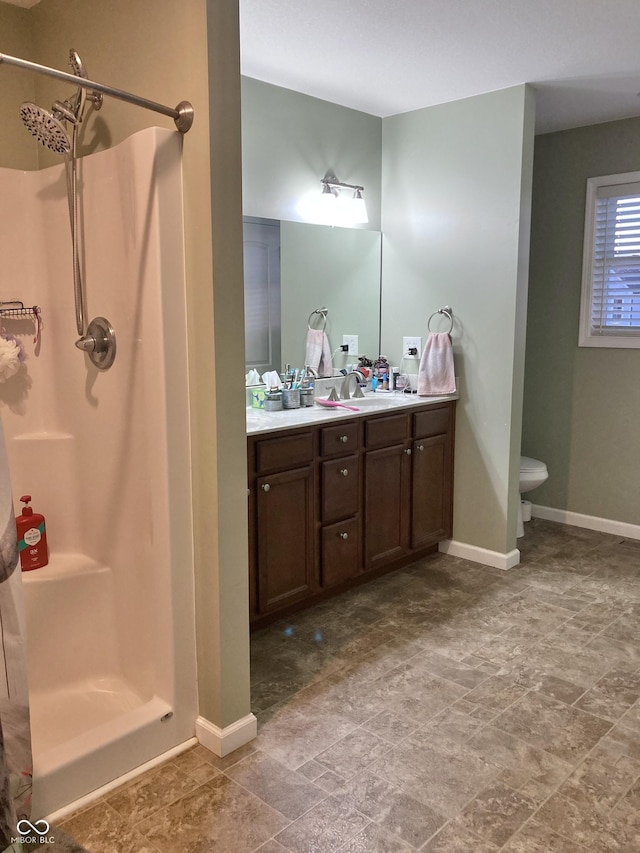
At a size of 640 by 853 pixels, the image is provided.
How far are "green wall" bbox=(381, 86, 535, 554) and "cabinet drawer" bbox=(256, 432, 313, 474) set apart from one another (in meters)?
1.15

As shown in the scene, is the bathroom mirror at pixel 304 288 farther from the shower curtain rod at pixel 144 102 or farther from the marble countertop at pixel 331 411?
the shower curtain rod at pixel 144 102

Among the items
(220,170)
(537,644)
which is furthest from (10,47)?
(537,644)

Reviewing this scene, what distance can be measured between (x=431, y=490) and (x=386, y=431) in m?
0.55

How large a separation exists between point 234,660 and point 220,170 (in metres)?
1.43

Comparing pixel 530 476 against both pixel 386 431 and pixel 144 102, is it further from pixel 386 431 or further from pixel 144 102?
pixel 144 102

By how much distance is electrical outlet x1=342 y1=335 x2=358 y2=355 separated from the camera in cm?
379

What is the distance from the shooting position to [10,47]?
2.43m

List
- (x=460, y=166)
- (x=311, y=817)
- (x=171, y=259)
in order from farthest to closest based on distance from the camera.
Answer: (x=460, y=166), (x=171, y=259), (x=311, y=817)

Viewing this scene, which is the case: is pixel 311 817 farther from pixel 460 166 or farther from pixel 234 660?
pixel 460 166

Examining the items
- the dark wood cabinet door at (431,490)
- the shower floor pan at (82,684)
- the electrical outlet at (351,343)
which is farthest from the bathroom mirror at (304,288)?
the shower floor pan at (82,684)

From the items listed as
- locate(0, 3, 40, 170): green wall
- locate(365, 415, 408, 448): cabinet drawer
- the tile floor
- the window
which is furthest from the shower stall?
the window

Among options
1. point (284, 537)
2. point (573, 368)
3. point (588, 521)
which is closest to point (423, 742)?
point (284, 537)

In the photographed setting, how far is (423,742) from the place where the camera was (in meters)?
2.15

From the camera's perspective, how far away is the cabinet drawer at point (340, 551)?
305cm
